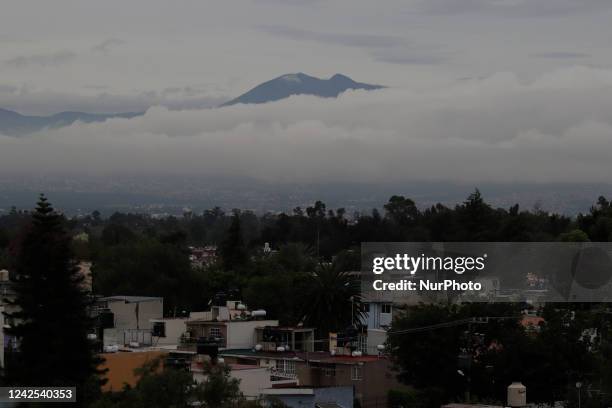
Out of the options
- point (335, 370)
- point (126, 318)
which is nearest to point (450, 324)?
point (335, 370)

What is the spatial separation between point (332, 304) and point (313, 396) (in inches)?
666

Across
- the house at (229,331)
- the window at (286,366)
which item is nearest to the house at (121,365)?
the window at (286,366)

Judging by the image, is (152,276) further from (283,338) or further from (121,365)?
(121,365)

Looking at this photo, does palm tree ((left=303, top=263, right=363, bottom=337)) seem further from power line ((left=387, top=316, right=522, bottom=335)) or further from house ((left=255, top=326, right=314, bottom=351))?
power line ((left=387, top=316, right=522, bottom=335))

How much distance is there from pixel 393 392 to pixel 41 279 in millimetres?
10659

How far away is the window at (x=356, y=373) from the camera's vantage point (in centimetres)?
3768

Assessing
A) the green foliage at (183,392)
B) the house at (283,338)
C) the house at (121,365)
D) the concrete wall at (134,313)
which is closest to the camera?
the green foliage at (183,392)

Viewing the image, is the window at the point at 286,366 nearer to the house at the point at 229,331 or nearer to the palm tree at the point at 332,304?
the house at the point at 229,331

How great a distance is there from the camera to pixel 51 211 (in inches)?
1220

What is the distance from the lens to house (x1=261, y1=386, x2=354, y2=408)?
3044 cm

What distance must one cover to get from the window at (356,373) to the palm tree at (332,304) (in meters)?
9.61

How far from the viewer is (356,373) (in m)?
37.8

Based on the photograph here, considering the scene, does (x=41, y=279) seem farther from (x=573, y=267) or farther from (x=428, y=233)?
(x=428, y=233)

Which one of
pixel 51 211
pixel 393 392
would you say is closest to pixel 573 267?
pixel 393 392
